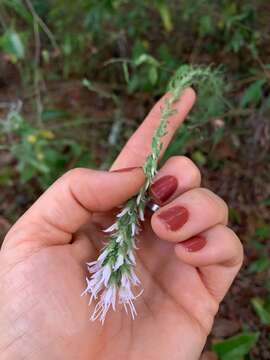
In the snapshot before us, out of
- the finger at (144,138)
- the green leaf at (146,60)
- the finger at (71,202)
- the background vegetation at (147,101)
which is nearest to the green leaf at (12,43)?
the background vegetation at (147,101)

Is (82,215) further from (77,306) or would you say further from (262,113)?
(262,113)

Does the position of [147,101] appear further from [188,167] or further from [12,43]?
[188,167]

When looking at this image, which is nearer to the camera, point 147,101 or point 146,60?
point 146,60

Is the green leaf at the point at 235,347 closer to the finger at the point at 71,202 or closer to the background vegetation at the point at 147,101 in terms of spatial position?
the background vegetation at the point at 147,101

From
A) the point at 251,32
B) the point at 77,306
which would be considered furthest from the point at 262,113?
the point at 77,306

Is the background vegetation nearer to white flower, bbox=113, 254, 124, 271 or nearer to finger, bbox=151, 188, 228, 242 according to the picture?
finger, bbox=151, 188, 228, 242

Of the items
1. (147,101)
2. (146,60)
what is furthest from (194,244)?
(147,101)

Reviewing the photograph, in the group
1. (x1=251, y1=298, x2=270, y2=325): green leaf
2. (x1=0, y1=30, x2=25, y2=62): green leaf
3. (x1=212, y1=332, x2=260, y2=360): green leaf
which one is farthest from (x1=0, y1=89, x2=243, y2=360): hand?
(x1=0, y1=30, x2=25, y2=62): green leaf
